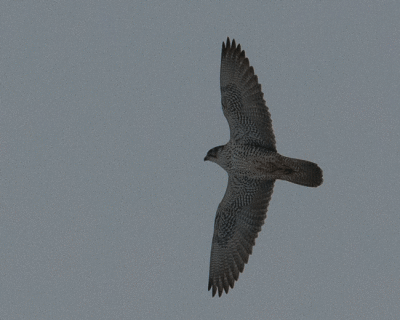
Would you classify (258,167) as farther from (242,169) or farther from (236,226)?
(236,226)

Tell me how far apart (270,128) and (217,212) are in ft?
5.76

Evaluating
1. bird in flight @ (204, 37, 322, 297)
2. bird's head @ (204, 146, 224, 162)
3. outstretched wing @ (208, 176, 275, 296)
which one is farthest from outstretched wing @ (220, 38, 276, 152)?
outstretched wing @ (208, 176, 275, 296)

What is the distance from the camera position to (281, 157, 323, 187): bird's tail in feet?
34.9

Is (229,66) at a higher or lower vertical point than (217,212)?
higher

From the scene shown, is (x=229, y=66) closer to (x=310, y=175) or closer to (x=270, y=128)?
(x=270, y=128)

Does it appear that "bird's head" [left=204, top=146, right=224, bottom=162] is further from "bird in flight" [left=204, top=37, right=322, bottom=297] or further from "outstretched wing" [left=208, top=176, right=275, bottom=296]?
"outstretched wing" [left=208, top=176, right=275, bottom=296]

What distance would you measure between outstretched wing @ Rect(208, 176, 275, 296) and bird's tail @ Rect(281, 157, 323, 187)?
622 millimetres

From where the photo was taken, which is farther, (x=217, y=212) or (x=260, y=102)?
(x=217, y=212)

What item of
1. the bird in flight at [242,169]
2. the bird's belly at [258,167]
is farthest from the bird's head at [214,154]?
the bird's belly at [258,167]

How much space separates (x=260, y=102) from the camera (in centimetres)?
1085

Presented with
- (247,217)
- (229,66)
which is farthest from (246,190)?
(229,66)

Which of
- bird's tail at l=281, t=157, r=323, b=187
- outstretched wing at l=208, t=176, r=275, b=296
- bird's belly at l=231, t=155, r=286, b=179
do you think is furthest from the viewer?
outstretched wing at l=208, t=176, r=275, b=296

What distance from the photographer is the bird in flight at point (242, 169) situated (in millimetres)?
10859

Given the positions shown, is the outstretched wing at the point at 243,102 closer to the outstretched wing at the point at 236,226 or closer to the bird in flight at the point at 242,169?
the bird in flight at the point at 242,169
